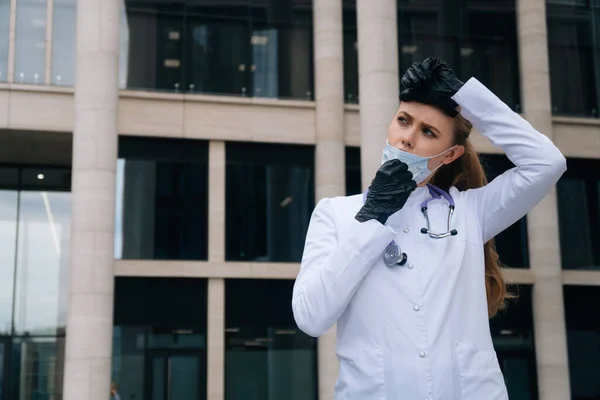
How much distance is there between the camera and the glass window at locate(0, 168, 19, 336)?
84.2ft

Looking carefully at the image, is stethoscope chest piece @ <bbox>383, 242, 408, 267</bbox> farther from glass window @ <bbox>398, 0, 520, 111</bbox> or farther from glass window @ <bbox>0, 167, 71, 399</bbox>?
glass window @ <bbox>0, 167, 71, 399</bbox>

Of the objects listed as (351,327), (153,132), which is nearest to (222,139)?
(153,132)

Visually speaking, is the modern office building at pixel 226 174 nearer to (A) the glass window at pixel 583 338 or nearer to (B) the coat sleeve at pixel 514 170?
(A) the glass window at pixel 583 338

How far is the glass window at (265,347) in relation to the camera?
2300 cm

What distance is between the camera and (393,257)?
8.75 feet

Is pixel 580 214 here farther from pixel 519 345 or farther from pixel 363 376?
pixel 363 376

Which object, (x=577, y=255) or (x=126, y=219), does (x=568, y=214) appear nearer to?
(x=577, y=255)

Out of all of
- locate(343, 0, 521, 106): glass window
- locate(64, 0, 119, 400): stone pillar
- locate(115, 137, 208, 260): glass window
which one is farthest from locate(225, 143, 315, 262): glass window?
locate(343, 0, 521, 106): glass window

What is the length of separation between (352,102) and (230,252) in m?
5.19

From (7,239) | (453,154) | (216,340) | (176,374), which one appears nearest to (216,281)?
(216,340)

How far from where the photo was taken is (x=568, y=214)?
2577 centimetres

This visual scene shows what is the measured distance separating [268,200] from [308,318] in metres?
21.5

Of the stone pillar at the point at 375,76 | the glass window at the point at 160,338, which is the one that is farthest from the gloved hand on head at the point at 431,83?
the glass window at the point at 160,338

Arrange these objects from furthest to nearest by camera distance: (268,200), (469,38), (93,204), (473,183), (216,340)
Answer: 1. (469,38)
2. (268,200)
3. (216,340)
4. (93,204)
5. (473,183)
